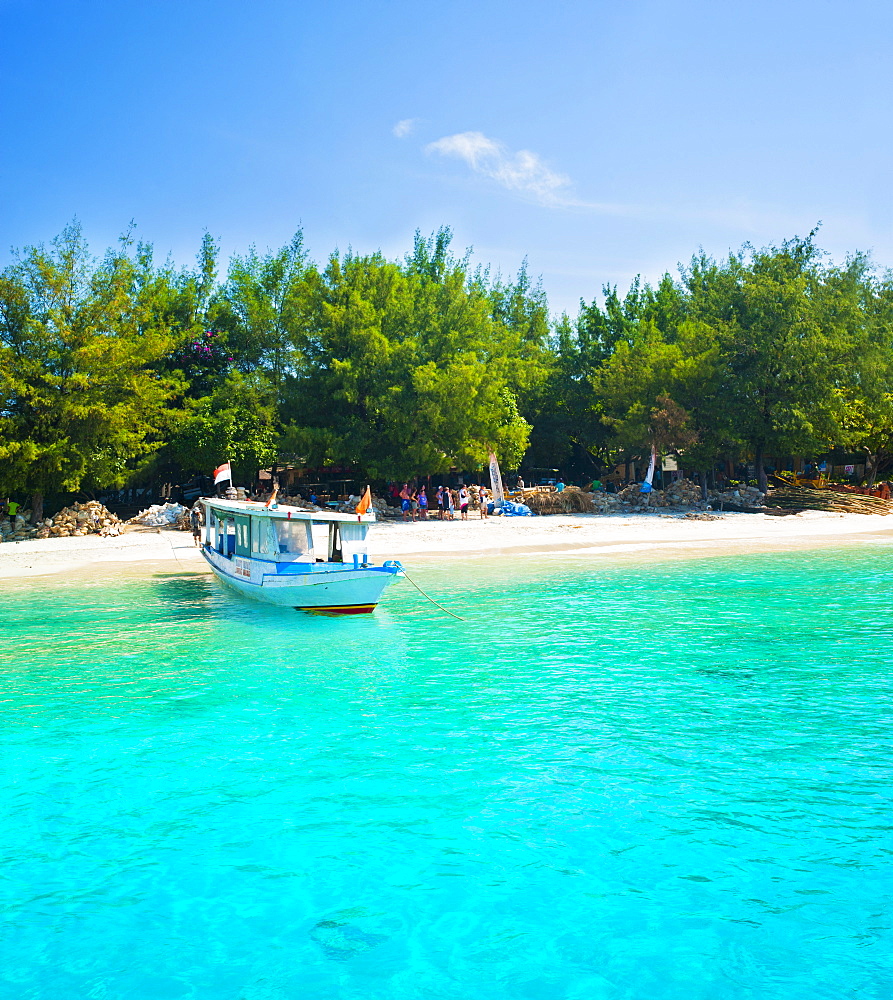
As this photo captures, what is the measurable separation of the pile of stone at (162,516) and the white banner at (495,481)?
15036 millimetres

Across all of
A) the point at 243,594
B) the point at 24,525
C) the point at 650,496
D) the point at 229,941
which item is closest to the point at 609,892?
the point at 229,941

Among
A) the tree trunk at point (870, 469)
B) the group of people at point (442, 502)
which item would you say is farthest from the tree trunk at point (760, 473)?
the group of people at point (442, 502)

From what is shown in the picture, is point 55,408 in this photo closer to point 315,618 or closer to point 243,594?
point 243,594

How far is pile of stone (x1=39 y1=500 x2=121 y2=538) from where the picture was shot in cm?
3362

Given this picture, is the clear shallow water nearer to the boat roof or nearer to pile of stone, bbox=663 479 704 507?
the boat roof

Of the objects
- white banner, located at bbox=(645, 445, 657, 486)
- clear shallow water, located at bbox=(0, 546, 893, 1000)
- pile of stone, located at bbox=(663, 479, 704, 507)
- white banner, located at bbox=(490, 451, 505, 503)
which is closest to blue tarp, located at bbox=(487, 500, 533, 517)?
white banner, located at bbox=(490, 451, 505, 503)

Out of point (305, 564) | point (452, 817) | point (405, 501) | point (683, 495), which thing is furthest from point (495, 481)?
point (452, 817)

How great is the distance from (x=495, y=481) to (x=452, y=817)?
33460 millimetres

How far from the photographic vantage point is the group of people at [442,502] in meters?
38.8

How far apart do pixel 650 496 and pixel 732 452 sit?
17.6ft

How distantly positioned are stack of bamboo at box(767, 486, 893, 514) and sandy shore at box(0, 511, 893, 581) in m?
1.07

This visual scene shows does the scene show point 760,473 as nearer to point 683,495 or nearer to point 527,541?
point 683,495

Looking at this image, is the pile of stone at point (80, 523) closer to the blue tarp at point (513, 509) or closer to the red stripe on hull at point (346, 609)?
the blue tarp at point (513, 509)

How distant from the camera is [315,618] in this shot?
1862 centimetres
